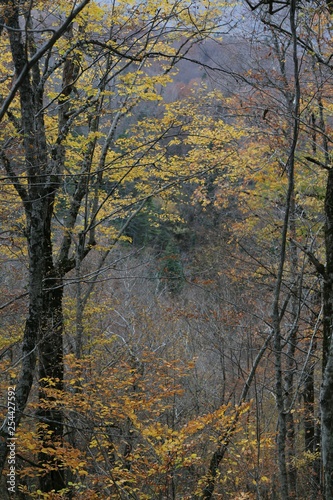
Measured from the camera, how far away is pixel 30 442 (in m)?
5.67

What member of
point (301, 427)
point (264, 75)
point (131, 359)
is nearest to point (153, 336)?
point (131, 359)

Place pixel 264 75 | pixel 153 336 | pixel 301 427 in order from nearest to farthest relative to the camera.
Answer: pixel 264 75, pixel 301 427, pixel 153 336

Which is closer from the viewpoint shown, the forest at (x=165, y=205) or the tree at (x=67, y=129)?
the forest at (x=165, y=205)

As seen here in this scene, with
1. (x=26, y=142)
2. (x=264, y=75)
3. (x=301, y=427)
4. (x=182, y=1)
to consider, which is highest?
(x=182, y=1)

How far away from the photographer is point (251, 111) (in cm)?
725

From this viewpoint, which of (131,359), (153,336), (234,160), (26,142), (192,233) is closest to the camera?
(26,142)

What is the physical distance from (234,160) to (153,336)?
273 inches

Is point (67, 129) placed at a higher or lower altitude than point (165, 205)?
higher

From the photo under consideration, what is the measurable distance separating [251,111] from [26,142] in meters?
4.30

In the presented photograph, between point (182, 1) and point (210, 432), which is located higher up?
point (182, 1)

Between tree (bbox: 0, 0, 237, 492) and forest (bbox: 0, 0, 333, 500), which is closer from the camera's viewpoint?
forest (bbox: 0, 0, 333, 500)

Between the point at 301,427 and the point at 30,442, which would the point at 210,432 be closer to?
the point at 30,442

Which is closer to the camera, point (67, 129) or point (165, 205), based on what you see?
point (67, 129)

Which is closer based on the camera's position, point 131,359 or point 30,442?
point 30,442
